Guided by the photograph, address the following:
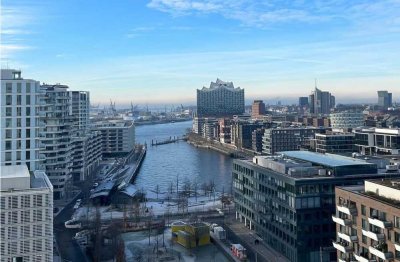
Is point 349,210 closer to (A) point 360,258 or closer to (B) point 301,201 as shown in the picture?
(A) point 360,258

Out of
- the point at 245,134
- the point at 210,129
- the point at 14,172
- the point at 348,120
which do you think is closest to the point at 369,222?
the point at 14,172

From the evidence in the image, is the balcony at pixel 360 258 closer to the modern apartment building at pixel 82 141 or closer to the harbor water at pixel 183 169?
the harbor water at pixel 183 169

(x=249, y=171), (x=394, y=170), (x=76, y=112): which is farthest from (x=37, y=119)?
(x=76, y=112)

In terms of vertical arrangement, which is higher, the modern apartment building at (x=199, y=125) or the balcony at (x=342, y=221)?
the modern apartment building at (x=199, y=125)

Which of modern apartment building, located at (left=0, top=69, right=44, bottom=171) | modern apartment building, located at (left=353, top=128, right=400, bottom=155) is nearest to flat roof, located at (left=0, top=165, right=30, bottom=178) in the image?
modern apartment building, located at (left=0, top=69, right=44, bottom=171)

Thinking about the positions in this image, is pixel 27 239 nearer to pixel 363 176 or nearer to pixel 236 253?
pixel 236 253

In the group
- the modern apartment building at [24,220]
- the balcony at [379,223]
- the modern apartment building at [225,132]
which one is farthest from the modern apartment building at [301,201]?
the modern apartment building at [225,132]

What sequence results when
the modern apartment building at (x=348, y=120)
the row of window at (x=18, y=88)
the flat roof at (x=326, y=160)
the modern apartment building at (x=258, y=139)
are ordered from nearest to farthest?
the flat roof at (x=326, y=160), the row of window at (x=18, y=88), the modern apartment building at (x=258, y=139), the modern apartment building at (x=348, y=120)
